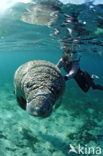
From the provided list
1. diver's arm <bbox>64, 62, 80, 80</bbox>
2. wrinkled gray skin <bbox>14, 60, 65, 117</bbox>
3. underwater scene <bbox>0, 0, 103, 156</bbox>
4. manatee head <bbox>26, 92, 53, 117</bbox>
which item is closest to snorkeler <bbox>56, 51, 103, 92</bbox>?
diver's arm <bbox>64, 62, 80, 80</bbox>

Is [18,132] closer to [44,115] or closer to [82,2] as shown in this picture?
[44,115]

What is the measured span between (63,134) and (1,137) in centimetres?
349

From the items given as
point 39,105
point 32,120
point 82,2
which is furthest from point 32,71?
point 32,120

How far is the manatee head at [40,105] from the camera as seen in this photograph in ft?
9.51

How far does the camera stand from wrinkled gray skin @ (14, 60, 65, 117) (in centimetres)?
296

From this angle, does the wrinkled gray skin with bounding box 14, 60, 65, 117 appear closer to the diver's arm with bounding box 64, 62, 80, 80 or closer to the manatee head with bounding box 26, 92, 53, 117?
the manatee head with bounding box 26, 92, 53, 117

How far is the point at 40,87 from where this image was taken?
3305 millimetres

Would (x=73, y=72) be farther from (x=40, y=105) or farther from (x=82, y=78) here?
(x=40, y=105)

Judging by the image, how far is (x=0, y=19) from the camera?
11742mm

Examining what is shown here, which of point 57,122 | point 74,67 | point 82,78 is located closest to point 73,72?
point 74,67

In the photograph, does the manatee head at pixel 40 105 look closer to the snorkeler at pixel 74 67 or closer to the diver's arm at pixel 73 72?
the diver's arm at pixel 73 72

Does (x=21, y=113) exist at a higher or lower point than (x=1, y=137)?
lower

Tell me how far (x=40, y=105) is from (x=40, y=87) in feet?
1.67

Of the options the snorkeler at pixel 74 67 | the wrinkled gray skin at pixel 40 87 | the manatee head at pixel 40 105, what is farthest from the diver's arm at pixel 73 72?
the manatee head at pixel 40 105
